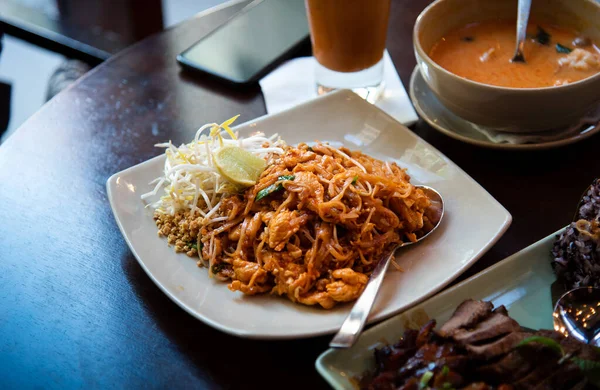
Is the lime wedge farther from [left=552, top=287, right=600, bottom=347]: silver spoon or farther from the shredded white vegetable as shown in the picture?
[left=552, top=287, right=600, bottom=347]: silver spoon

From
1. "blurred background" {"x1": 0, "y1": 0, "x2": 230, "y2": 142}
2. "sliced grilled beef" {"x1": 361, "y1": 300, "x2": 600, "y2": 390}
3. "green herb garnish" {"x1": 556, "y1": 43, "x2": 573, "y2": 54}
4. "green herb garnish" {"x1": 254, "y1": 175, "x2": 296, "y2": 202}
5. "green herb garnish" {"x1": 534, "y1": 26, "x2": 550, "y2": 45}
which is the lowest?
"blurred background" {"x1": 0, "y1": 0, "x2": 230, "y2": 142}

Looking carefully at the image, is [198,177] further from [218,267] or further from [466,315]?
[466,315]

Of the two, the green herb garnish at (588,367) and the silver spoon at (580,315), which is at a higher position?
the green herb garnish at (588,367)

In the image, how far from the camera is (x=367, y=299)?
1.75 meters

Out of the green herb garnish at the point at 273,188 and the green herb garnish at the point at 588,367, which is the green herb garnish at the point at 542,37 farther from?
the green herb garnish at the point at 588,367

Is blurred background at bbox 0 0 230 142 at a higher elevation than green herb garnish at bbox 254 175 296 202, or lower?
lower

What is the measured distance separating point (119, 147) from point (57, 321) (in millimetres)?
1022

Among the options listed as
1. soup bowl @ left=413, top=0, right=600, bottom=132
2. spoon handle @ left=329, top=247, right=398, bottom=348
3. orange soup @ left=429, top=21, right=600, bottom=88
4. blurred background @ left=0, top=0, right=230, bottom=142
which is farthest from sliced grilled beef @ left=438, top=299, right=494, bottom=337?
blurred background @ left=0, top=0, right=230, bottom=142

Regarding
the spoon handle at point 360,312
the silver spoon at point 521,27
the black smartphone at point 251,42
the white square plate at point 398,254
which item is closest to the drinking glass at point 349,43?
the white square plate at point 398,254

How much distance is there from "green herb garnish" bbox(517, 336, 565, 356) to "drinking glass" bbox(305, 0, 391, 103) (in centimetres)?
159

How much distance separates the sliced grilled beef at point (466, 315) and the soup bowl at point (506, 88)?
85 centimetres

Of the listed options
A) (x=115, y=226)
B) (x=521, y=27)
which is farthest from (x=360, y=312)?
(x=521, y=27)

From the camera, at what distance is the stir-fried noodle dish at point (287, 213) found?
1.89 m

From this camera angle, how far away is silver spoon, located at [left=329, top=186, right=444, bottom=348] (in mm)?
1604
